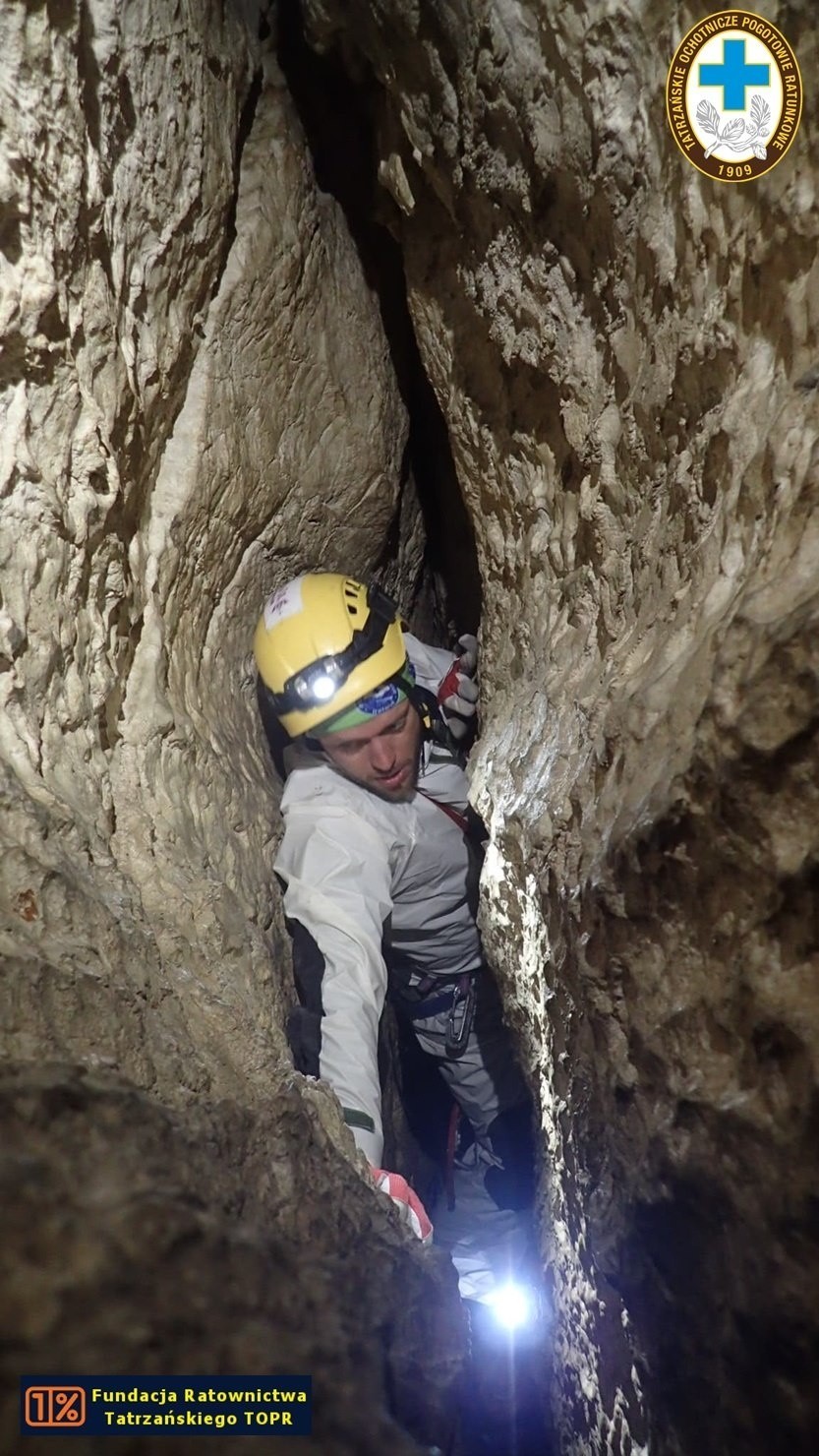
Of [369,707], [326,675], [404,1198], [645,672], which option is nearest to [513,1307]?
[404,1198]

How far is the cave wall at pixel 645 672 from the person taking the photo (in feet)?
3.17

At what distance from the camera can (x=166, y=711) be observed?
191 centimetres

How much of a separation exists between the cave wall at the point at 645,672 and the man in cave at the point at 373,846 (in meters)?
0.55

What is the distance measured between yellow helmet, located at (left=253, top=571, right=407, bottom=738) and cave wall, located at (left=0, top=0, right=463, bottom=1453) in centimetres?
11

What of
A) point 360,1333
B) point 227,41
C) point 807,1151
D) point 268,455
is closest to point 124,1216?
point 360,1333

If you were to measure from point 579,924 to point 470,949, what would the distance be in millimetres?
1967

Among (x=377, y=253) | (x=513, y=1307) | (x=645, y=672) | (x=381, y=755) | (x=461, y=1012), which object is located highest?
(x=377, y=253)

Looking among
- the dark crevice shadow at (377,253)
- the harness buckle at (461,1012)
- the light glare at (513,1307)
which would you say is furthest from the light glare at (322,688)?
the light glare at (513,1307)

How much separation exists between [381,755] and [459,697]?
409 millimetres

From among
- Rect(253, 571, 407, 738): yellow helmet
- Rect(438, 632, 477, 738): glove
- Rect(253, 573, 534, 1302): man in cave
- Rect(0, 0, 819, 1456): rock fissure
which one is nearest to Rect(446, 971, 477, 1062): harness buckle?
Rect(253, 573, 534, 1302): man in cave

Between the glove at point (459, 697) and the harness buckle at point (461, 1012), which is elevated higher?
the glove at point (459, 697)

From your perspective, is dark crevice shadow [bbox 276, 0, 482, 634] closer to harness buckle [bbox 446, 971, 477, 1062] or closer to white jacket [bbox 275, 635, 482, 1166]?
white jacket [bbox 275, 635, 482, 1166]

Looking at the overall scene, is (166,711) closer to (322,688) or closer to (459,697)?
(322,688)

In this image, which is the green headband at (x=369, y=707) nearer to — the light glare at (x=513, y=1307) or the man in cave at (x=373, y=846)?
the man in cave at (x=373, y=846)
